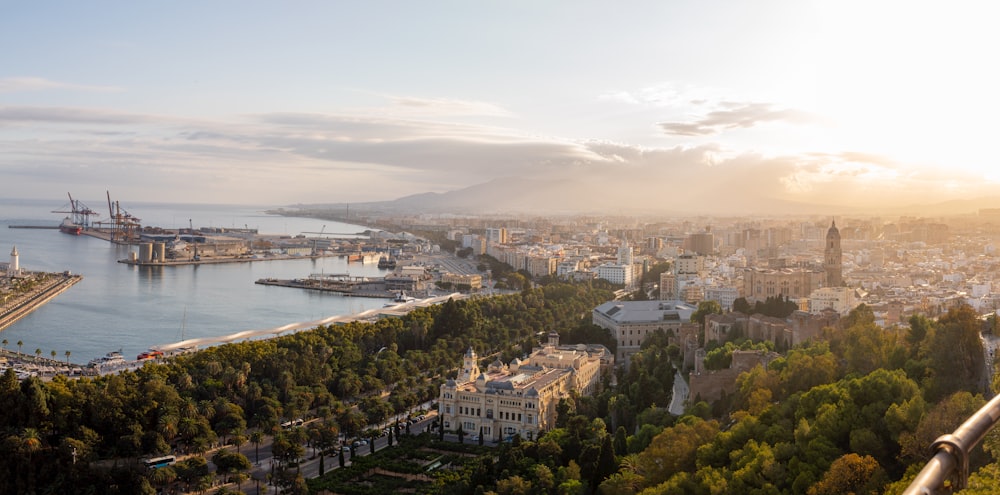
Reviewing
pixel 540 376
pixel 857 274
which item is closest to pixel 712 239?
pixel 857 274

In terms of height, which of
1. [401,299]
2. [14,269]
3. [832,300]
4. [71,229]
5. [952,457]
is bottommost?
[401,299]

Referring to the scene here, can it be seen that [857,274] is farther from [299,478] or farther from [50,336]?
[50,336]

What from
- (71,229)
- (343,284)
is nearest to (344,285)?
(343,284)

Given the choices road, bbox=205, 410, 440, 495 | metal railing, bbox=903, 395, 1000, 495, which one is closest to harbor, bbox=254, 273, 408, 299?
road, bbox=205, 410, 440, 495

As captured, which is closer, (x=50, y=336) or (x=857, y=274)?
(x=50, y=336)

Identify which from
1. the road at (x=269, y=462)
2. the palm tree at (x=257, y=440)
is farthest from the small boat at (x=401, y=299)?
the palm tree at (x=257, y=440)

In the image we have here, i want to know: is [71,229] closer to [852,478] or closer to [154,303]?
[154,303]
